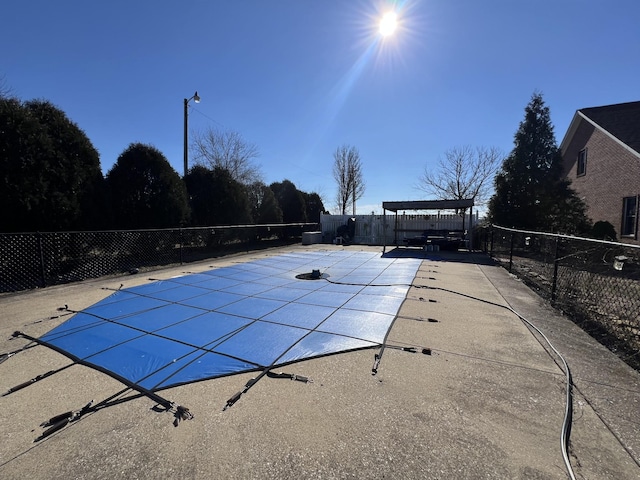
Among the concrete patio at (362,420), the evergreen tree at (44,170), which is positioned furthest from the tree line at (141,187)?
the concrete patio at (362,420)

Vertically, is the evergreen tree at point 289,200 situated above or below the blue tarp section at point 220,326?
above

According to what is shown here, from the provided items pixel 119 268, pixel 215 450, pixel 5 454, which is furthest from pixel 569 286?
pixel 119 268

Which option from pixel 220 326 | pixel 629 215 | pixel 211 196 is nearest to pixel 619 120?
pixel 629 215

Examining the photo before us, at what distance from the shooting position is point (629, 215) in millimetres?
10625

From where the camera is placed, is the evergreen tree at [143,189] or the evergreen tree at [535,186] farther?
the evergreen tree at [535,186]

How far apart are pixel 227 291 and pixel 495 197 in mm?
13457

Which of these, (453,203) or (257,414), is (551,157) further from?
(257,414)

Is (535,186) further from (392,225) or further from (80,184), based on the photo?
(80,184)

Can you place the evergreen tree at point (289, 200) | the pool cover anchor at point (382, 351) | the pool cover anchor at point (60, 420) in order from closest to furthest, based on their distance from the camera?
the pool cover anchor at point (60, 420), the pool cover anchor at point (382, 351), the evergreen tree at point (289, 200)

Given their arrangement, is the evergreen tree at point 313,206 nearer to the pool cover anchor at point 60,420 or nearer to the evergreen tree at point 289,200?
the evergreen tree at point 289,200

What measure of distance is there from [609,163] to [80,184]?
57.6 ft

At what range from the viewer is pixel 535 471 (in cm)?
154

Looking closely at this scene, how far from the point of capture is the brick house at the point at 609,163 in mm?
10414

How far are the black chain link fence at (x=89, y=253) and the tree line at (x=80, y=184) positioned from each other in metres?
0.54
